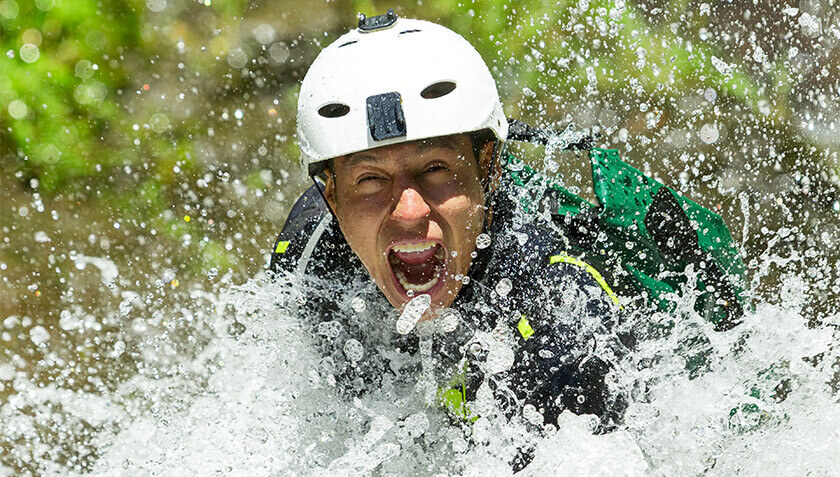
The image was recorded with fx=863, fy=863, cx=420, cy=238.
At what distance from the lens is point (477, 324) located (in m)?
2.33

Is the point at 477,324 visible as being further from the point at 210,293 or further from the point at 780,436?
the point at 210,293

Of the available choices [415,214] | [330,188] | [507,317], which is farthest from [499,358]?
[330,188]

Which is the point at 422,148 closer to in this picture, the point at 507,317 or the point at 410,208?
the point at 410,208

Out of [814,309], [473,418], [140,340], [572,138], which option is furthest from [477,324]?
[140,340]

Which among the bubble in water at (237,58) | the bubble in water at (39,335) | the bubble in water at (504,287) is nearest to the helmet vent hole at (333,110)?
the bubble in water at (504,287)

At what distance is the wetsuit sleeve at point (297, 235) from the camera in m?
2.67

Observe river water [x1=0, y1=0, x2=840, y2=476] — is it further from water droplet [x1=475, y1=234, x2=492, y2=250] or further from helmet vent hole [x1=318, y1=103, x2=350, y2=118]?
helmet vent hole [x1=318, y1=103, x2=350, y2=118]

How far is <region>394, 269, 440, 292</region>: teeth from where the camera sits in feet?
7.57

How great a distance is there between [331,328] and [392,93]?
72cm

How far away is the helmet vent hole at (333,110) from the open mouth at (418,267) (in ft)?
1.44

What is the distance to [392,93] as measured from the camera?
91.4 inches

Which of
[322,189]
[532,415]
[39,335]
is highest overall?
[322,189]

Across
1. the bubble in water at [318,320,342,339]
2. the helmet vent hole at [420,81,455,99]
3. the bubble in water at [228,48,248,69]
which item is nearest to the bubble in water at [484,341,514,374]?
the bubble in water at [318,320,342,339]

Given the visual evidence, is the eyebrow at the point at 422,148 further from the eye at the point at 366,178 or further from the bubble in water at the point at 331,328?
the bubble in water at the point at 331,328
